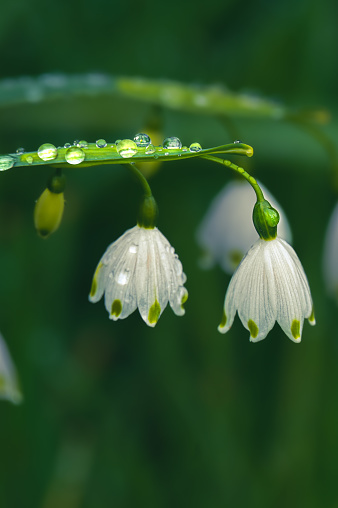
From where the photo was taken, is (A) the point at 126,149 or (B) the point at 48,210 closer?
(A) the point at 126,149

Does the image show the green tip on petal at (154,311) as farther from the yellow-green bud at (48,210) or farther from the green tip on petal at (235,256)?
the green tip on petal at (235,256)

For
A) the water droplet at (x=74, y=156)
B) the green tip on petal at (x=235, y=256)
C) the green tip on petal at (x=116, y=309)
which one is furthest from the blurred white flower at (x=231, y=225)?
the water droplet at (x=74, y=156)

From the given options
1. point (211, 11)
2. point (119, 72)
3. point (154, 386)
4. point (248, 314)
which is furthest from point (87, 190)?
point (248, 314)

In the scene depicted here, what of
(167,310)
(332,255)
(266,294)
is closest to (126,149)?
(266,294)

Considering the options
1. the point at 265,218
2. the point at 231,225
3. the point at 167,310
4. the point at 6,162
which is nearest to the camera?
the point at 6,162

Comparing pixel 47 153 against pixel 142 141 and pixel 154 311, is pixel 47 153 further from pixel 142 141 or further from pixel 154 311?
pixel 154 311

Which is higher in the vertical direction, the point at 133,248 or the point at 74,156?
A: the point at 74,156

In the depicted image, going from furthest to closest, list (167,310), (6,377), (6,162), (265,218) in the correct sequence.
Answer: (167,310), (6,377), (265,218), (6,162)

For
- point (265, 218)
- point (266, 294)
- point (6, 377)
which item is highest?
point (265, 218)
